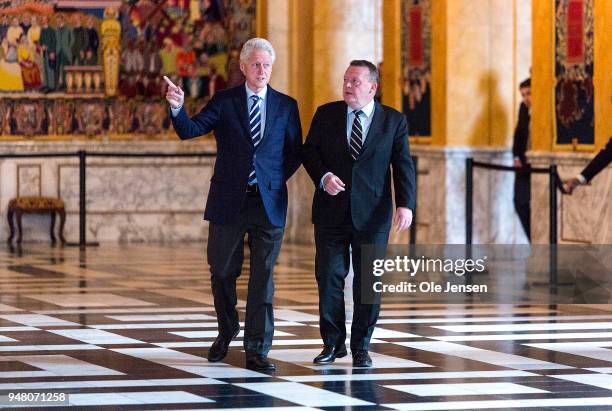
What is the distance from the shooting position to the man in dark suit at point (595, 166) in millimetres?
14703

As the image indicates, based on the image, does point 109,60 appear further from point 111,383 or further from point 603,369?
point 111,383

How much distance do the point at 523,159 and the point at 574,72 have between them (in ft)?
7.46

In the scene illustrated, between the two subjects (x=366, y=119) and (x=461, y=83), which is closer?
(x=366, y=119)

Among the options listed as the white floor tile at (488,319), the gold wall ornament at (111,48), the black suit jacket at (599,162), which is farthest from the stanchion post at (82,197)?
the white floor tile at (488,319)

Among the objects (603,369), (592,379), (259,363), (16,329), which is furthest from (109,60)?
(592,379)

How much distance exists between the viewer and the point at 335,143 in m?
9.41

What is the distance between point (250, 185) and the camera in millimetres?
9273

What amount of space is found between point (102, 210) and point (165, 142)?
1227 mm

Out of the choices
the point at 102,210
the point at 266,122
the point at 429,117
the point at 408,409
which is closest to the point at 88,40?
the point at 102,210

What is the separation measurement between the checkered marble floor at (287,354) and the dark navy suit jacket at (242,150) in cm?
88

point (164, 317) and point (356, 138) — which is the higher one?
point (356, 138)

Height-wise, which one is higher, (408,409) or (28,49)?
(28,49)

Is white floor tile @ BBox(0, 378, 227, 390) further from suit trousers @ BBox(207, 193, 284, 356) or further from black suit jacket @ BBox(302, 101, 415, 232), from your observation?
black suit jacket @ BBox(302, 101, 415, 232)

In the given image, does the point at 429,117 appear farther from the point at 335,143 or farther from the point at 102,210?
the point at 335,143
